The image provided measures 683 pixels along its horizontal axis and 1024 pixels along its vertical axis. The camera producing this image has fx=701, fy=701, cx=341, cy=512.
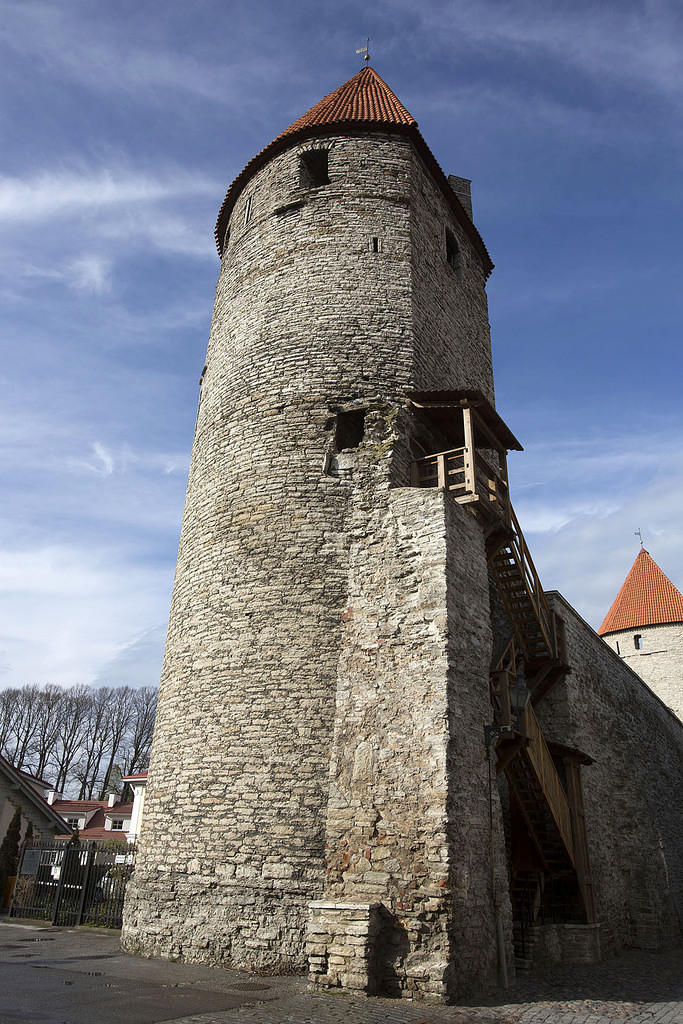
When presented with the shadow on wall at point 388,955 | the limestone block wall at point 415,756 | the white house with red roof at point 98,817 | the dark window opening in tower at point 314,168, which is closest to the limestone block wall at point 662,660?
the limestone block wall at point 415,756

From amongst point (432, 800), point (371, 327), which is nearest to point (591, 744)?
point (432, 800)

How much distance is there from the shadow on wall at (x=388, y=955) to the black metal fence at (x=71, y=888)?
6.17 metres

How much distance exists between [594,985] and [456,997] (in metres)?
2.65

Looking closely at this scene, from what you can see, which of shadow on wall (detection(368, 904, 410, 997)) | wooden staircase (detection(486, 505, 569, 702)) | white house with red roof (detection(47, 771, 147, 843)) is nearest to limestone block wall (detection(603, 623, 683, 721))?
wooden staircase (detection(486, 505, 569, 702))

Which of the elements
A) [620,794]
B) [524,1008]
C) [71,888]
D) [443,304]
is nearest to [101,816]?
[71,888]

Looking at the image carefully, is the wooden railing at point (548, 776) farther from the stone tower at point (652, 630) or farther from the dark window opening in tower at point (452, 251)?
the stone tower at point (652, 630)

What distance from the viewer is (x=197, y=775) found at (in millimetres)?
9703

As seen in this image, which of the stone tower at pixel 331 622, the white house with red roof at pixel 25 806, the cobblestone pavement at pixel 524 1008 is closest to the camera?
the cobblestone pavement at pixel 524 1008

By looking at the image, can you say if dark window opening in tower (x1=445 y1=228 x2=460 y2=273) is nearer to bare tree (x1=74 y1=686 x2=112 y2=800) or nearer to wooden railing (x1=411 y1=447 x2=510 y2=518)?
wooden railing (x1=411 y1=447 x2=510 y2=518)

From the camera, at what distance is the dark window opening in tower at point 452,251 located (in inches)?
622

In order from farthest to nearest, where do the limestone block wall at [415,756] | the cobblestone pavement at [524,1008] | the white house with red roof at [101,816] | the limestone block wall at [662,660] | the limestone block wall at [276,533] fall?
the white house with red roof at [101,816] < the limestone block wall at [662,660] < the limestone block wall at [276,533] < the limestone block wall at [415,756] < the cobblestone pavement at [524,1008]

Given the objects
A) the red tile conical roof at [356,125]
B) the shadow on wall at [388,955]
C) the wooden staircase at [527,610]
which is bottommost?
the shadow on wall at [388,955]

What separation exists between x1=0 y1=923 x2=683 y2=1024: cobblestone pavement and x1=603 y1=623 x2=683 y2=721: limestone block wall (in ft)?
62.4

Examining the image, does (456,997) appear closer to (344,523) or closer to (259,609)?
(259,609)
